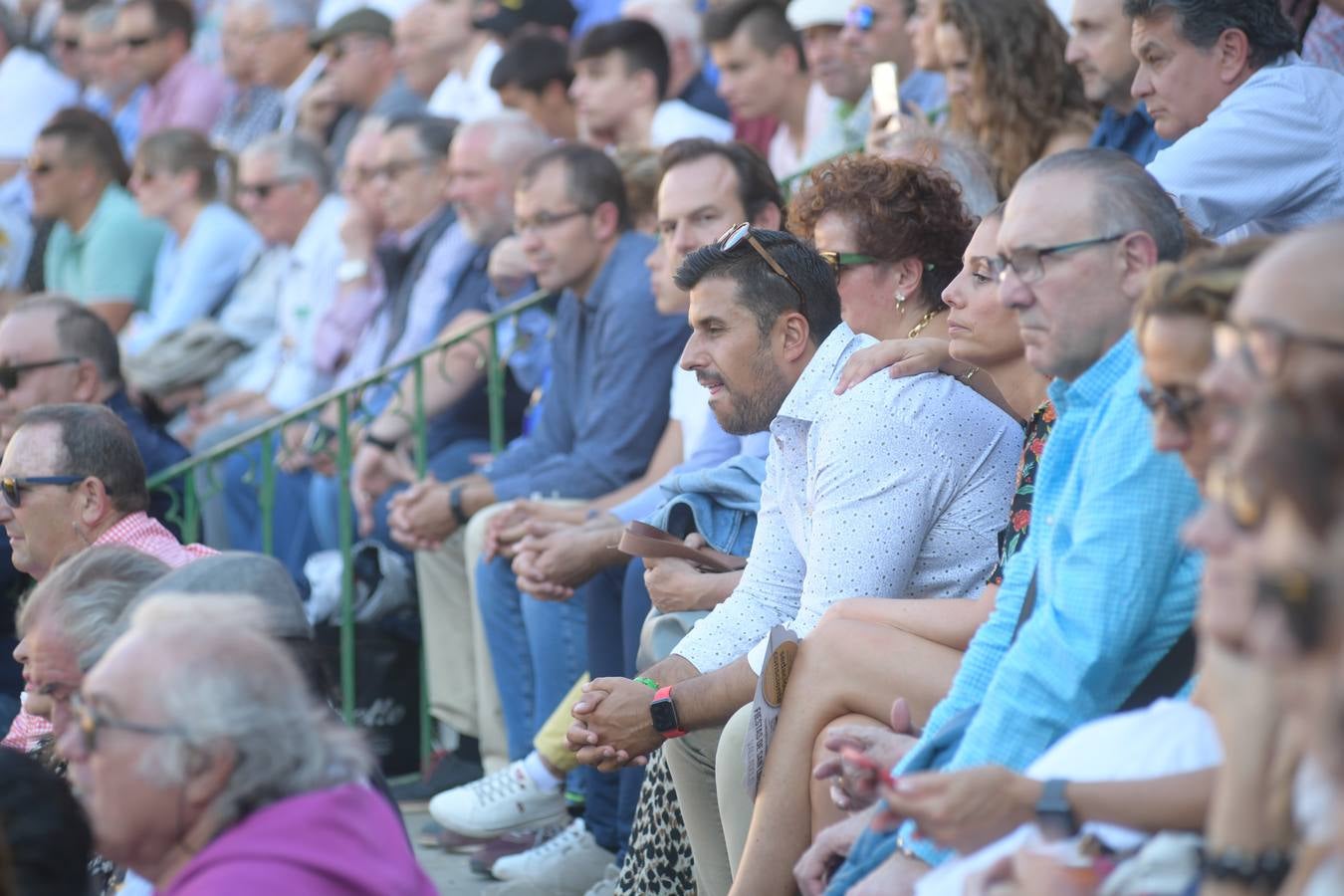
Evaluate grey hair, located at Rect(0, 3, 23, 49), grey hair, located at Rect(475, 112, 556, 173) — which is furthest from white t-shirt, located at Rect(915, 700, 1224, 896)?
grey hair, located at Rect(0, 3, 23, 49)

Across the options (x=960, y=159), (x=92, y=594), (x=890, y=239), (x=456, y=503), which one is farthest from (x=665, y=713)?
(x=456, y=503)

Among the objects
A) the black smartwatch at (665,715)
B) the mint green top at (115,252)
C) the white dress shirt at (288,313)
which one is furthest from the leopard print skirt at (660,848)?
the mint green top at (115,252)

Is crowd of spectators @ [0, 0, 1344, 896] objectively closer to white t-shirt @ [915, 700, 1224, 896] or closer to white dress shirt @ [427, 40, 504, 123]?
white t-shirt @ [915, 700, 1224, 896]

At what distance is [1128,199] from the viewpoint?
334 cm

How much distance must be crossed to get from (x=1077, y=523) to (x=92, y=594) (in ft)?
6.49

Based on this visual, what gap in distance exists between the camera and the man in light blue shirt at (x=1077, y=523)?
3070mm

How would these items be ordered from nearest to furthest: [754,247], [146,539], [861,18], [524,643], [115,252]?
1. [754,247]
2. [146,539]
3. [524,643]
4. [861,18]
5. [115,252]

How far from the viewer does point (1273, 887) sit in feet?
7.67

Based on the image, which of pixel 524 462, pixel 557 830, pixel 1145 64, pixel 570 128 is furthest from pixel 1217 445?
pixel 570 128

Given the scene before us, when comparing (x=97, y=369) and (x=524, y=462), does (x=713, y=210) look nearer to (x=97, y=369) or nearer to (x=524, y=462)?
(x=524, y=462)

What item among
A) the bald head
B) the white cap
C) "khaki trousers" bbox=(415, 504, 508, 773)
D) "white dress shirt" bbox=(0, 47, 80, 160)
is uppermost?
the bald head

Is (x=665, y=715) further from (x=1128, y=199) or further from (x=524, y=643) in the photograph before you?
(x=524, y=643)

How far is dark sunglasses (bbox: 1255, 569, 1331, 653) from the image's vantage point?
2098 millimetres

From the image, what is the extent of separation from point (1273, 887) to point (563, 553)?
11.2 ft
